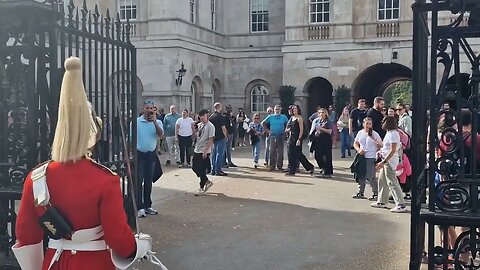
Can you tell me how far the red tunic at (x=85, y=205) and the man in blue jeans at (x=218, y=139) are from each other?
35.9 ft

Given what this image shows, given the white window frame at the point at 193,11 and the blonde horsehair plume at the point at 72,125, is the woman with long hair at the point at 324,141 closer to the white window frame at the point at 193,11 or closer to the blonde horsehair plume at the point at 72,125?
the blonde horsehair plume at the point at 72,125

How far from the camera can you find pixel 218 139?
14414mm

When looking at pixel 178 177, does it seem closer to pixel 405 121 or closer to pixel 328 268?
pixel 405 121

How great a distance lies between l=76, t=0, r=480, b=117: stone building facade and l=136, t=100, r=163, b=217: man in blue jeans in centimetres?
1645

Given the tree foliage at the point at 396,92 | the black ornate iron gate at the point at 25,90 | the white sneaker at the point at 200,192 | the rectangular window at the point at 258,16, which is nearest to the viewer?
the black ornate iron gate at the point at 25,90

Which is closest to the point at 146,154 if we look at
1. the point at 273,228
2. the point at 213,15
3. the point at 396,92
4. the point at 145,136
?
the point at 145,136

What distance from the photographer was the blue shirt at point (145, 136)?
936 cm

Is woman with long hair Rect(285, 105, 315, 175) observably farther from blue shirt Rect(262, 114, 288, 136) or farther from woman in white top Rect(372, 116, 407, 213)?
woman in white top Rect(372, 116, 407, 213)

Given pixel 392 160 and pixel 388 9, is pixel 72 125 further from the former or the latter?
pixel 388 9

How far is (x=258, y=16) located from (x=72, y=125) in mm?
28883

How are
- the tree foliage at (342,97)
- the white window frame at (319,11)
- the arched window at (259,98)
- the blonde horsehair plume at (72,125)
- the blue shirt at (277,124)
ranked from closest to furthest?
the blonde horsehair plume at (72,125), the blue shirt at (277,124), the tree foliage at (342,97), the white window frame at (319,11), the arched window at (259,98)

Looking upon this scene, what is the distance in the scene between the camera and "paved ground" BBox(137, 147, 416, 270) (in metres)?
6.82

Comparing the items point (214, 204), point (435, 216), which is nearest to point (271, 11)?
point (214, 204)

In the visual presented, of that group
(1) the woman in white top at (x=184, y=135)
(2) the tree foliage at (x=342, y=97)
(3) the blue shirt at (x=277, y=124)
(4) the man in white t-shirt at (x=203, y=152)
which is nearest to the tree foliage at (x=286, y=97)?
(2) the tree foliage at (x=342, y=97)
